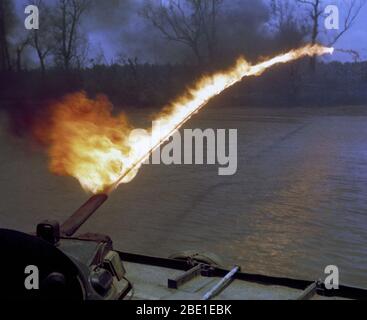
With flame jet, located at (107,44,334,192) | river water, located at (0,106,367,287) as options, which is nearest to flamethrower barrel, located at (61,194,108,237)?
Result: flame jet, located at (107,44,334,192)

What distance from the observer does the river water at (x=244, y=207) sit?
954 cm

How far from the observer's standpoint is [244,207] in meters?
12.6

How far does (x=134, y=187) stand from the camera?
48.3ft

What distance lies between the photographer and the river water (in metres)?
9.54

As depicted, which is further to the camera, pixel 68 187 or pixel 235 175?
pixel 235 175

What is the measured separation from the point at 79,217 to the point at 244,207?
23.9 feet

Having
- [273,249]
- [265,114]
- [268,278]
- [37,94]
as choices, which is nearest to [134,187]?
[273,249]

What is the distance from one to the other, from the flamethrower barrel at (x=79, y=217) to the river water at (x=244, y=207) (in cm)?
344

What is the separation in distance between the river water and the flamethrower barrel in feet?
11.3

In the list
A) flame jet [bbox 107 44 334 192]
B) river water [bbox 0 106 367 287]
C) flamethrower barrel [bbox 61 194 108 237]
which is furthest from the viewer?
river water [bbox 0 106 367 287]

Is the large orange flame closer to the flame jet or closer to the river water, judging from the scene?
the flame jet

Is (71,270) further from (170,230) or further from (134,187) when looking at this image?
(134,187)
